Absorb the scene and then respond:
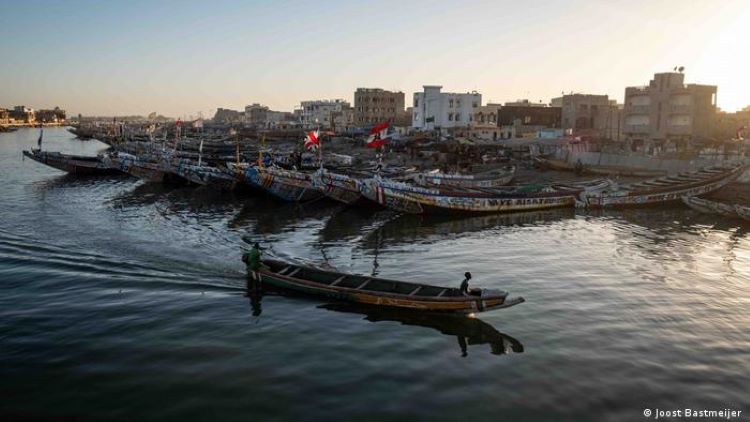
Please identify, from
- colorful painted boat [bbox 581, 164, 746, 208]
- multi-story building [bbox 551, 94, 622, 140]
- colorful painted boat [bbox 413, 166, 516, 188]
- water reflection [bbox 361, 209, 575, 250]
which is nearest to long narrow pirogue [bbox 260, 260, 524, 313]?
water reflection [bbox 361, 209, 575, 250]

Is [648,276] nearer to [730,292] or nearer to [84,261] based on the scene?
[730,292]

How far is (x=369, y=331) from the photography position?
683 inches

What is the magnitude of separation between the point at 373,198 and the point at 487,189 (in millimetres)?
11101

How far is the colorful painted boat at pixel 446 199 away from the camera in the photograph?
3625 cm

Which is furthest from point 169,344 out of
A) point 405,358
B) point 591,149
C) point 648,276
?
point 591,149

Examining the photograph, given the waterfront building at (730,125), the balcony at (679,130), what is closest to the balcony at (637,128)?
the balcony at (679,130)

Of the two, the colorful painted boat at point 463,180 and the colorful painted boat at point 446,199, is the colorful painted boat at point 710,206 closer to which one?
the colorful painted boat at point 446,199

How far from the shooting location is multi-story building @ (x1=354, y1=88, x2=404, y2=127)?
127 metres

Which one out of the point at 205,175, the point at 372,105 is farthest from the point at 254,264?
the point at 372,105

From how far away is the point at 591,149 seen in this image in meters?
62.1

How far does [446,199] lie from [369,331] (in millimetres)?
20349

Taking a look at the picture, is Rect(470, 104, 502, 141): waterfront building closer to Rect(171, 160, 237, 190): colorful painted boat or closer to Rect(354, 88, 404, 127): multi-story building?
Rect(354, 88, 404, 127): multi-story building

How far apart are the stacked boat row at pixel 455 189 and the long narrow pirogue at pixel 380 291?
634 inches

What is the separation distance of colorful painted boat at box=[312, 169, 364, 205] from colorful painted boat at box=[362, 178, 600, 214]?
60.8 inches
